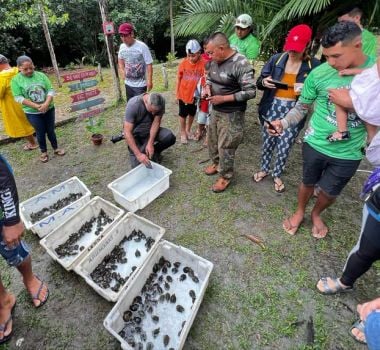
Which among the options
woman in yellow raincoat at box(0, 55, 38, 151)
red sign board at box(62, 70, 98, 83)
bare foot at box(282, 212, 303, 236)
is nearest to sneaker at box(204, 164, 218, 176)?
bare foot at box(282, 212, 303, 236)

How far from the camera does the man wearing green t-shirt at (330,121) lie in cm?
175

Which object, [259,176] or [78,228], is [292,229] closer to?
[259,176]

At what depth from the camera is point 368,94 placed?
1.44 metres

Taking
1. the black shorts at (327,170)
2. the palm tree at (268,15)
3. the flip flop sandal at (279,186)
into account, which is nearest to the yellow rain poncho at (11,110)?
the palm tree at (268,15)

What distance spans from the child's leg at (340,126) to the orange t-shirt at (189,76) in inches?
96.2

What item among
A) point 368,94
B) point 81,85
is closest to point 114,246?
point 368,94

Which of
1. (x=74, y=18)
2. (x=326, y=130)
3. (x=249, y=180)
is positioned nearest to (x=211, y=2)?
(x=249, y=180)

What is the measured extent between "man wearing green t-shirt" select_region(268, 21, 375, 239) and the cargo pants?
612mm

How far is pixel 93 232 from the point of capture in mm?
2744

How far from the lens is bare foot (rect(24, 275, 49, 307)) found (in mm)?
2117

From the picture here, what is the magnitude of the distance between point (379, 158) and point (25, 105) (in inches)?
161

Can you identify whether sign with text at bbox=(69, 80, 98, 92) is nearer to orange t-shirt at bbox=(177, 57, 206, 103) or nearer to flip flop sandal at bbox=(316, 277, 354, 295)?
orange t-shirt at bbox=(177, 57, 206, 103)

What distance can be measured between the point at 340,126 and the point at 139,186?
2.44m

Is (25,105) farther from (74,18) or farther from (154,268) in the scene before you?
(74,18)
